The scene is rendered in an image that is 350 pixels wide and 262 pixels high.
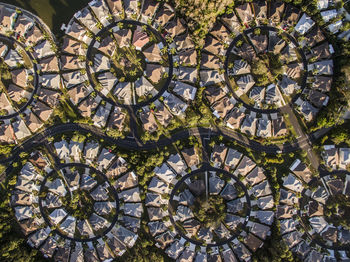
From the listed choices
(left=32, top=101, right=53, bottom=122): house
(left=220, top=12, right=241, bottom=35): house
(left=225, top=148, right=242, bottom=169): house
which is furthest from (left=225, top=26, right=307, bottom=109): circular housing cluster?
(left=32, top=101, right=53, bottom=122): house

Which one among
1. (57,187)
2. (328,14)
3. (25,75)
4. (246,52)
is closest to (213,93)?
(246,52)

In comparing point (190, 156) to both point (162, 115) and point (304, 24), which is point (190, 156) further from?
point (304, 24)

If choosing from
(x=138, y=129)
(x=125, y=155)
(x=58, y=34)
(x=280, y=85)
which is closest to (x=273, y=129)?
(x=280, y=85)

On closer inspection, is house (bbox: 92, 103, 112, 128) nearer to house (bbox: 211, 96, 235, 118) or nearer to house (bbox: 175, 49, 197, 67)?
house (bbox: 175, 49, 197, 67)

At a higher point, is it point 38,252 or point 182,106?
point 182,106

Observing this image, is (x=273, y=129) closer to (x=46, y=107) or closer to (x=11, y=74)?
(x=46, y=107)

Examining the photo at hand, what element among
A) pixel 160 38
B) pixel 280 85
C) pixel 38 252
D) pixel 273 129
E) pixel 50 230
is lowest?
pixel 38 252
